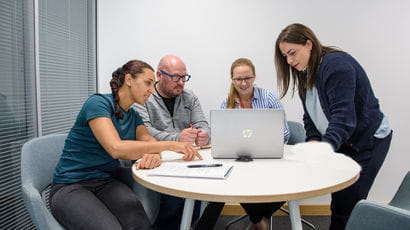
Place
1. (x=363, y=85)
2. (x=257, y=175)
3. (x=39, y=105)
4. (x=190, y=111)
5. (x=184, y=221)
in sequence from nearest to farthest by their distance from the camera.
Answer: (x=257, y=175)
(x=184, y=221)
(x=363, y=85)
(x=39, y=105)
(x=190, y=111)

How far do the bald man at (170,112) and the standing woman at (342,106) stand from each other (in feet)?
2.42

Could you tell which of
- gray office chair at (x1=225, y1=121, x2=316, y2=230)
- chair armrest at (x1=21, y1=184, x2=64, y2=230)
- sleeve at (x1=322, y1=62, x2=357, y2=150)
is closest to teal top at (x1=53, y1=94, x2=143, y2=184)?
chair armrest at (x1=21, y1=184, x2=64, y2=230)

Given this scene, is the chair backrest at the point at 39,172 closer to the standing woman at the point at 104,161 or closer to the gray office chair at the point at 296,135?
the standing woman at the point at 104,161

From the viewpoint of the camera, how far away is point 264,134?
1.31 m

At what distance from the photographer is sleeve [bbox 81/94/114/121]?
139 cm

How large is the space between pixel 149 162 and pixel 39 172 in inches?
22.1

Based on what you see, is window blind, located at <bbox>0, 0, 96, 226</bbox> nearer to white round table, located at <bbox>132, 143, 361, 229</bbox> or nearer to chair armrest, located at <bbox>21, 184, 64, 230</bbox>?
chair armrest, located at <bbox>21, 184, 64, 230</bbox>

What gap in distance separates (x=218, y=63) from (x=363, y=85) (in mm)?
1438

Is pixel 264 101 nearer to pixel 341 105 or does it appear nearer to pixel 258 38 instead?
pixel 258 38

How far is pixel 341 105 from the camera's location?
1367 mm

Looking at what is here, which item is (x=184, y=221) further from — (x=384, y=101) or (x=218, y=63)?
(x=384, y=101)

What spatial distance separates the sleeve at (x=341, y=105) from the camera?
134 cm

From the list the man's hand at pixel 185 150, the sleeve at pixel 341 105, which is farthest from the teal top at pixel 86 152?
the sleeve at pixel 341 105

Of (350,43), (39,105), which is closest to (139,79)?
(39,105)
